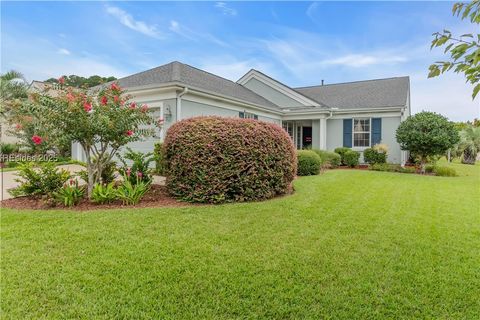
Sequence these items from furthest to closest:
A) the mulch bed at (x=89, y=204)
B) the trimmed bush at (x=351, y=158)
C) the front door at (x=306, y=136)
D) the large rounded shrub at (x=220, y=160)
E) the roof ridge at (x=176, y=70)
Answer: the front door at (x=306, y=136) < the trimmed bush at (x=351, y=158) < the roof ridge at (x=176, y=70) < the large rounded shrub at (x=220, y=160) < the mulch bed at (x=89, y=204)

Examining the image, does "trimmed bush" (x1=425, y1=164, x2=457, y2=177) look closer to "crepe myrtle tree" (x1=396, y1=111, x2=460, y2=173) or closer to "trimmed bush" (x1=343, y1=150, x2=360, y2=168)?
"crepe myrtle tree" (x1=396, y1=111, x2=460, y2=173)

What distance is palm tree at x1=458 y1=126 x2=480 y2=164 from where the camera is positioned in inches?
798

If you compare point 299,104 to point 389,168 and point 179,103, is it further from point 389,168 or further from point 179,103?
point 179,103

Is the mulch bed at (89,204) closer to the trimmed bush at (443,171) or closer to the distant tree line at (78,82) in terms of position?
the distant tree line at (78,82)

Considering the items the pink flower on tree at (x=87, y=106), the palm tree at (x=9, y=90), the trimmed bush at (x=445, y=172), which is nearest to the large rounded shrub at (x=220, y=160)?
the pink flower on tree at (x=87, y=106)

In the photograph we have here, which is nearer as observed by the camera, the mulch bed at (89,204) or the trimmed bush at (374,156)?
the mulch bed at (89,204)

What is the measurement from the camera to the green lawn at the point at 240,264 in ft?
8.61

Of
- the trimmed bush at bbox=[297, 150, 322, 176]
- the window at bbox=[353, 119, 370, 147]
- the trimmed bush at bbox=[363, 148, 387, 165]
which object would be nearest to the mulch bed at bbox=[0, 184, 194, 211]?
the trimmed bush at bbox=[297, 150, 322, 176]

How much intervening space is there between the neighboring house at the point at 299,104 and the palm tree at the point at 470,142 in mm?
6437

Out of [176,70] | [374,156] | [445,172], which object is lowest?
[445,172]

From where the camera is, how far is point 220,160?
245 inches

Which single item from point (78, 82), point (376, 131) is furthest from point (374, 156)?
point (78, 82)

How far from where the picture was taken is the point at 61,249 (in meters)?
3.72

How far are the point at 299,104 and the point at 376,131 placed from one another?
469cm
